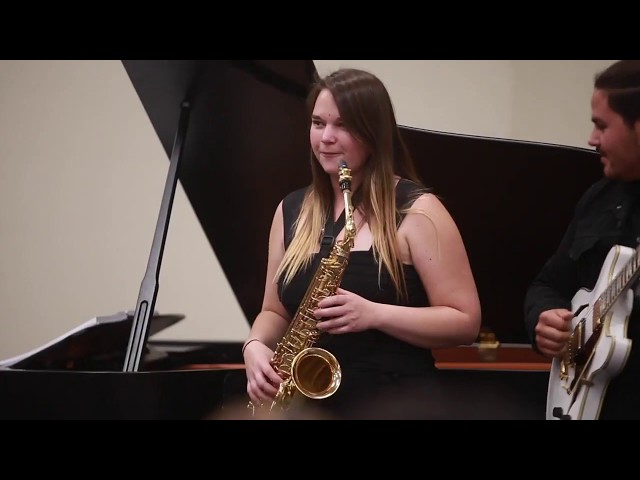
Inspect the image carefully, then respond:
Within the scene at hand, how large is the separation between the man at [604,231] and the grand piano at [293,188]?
14 centimetres

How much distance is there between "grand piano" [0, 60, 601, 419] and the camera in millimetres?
2432

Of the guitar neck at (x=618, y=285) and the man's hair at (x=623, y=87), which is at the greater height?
the man's hair at (x=623, y=87)

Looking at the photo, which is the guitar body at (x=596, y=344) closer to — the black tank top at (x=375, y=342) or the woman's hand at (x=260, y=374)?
the black tank top at (x=375, y=342)

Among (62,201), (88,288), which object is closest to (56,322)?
(88,288)

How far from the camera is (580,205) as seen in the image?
94.9 inches

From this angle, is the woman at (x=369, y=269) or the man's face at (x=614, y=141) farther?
the man's face at (x=614, y=141)

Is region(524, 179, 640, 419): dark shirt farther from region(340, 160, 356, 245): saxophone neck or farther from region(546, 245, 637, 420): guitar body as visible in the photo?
region(340, 160, 356, 245): saxophone neck

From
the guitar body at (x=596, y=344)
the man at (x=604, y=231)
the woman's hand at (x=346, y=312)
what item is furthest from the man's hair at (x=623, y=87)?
the woman's hand at (x=346, y=312)

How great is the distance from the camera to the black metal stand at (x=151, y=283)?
2.25 metres

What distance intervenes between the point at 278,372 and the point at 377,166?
23.9 inches

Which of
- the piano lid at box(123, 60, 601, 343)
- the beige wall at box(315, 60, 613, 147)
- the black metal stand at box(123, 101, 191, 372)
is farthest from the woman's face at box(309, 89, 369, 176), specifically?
the black metal stand at box(123, 101, 191, 372)

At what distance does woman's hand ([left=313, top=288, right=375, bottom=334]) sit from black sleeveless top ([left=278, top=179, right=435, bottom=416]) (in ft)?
0.09

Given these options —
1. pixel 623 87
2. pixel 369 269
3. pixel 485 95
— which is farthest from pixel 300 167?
pixel 623 87

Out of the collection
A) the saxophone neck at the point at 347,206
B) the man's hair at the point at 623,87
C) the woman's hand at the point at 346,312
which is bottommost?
the woman's hand at the point at 346,312
